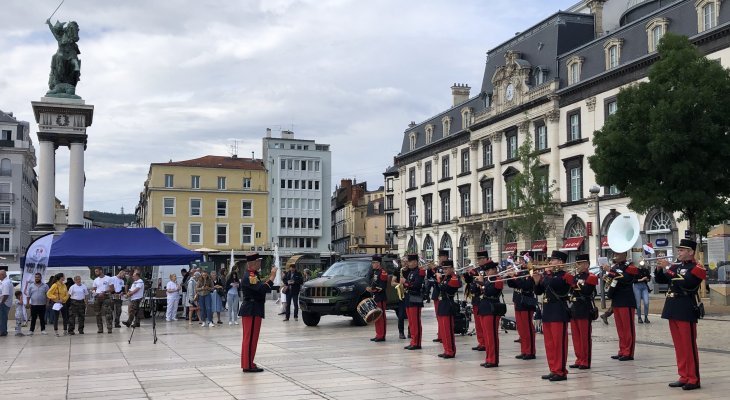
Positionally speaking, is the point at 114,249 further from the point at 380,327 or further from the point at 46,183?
the point at 46,183

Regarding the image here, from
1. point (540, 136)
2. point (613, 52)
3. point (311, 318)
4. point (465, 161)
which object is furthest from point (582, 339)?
point (465, 161)

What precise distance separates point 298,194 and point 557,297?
79347mm

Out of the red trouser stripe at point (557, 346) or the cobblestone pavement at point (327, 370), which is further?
the red trouser stripe at point (557, 346)

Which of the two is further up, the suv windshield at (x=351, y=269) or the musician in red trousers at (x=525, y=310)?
the suv windshield at (x=351, y=269)

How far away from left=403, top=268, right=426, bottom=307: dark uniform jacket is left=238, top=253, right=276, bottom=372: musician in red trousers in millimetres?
3945

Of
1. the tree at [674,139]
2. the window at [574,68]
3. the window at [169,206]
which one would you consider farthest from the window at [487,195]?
the window at [169,206]

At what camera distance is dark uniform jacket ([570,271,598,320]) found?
41.4 feet

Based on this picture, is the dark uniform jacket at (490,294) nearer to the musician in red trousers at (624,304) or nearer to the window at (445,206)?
the musician in red trousers at (624,304)

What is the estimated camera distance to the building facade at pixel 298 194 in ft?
294

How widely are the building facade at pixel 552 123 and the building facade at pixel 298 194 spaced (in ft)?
57.5

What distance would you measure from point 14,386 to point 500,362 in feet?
25.6

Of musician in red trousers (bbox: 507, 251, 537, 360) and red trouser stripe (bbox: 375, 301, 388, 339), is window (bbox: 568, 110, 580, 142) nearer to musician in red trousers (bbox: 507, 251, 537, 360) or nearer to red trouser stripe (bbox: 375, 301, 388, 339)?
red trouser stripe (bbox: 375, 301, 388, 339)

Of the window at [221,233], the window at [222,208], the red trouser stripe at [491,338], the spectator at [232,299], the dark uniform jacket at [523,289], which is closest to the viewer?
the red trouser stripe at [491,338]

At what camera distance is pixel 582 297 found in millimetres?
12680
